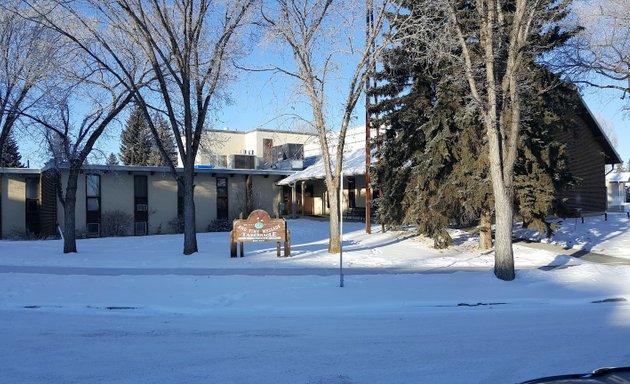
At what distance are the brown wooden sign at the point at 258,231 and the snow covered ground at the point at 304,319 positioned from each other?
0.65 metres

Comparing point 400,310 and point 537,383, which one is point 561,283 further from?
point 537,383

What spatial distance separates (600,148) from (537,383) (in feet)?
113

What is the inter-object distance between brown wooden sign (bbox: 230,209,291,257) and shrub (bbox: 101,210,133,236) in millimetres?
15980

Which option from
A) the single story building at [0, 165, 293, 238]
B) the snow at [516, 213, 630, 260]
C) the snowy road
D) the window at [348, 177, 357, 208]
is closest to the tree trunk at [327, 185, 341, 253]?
the snowy road

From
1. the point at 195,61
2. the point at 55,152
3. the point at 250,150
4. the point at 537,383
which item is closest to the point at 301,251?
the point at 195,61

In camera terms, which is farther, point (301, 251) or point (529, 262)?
point (301, 251)

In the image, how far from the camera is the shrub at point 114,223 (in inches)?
1111

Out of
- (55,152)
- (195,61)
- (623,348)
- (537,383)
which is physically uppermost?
(195,61)

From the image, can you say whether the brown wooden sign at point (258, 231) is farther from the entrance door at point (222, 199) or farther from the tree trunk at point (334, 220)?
the entrance door at point (222, 199)

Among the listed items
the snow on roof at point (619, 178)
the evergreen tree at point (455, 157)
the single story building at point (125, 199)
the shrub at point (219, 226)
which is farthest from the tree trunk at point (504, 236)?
the snow on roof at point (619, 178)

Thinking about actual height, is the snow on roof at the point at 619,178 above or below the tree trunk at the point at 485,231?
above

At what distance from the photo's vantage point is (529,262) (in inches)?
572

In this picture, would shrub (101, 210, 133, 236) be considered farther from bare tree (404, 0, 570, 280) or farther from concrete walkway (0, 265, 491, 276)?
bare tree (404, 0, 570, 280)

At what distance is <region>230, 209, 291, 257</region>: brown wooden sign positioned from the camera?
48.8ft
